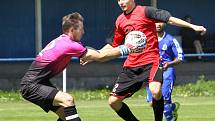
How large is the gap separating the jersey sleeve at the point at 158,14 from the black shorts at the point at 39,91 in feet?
7.10

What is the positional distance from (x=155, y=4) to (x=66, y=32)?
1452 cm

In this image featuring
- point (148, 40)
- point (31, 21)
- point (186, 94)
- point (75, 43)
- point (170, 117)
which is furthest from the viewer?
point (31, 21)

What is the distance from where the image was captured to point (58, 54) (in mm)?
9656

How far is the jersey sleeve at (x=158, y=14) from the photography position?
1098cm

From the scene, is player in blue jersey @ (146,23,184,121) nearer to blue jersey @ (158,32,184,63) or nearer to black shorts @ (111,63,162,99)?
blue jersey @ (158,32,184,63)

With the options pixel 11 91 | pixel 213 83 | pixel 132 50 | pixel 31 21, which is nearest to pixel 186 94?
pixel 213 83

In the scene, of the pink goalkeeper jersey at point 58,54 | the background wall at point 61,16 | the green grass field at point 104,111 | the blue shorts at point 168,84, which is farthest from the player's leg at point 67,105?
the background wall at point 61,16

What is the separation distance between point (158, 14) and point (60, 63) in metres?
2.03

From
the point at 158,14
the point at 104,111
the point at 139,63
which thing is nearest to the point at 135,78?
the point at 139,63

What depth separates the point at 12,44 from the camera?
78.3 feet

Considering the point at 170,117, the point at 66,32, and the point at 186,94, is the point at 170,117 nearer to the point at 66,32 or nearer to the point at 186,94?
the point at 66,32

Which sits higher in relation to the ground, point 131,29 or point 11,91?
point 131,29

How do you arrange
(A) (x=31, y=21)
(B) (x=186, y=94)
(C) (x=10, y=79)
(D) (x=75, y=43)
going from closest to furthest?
1. (D) (x=75, y=43)
2. (B) (x=186, y=94)
3. (C) (x=10, y=79)
4. (A) (x=31, y=21)

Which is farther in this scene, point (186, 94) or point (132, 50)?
point (186, 94)
